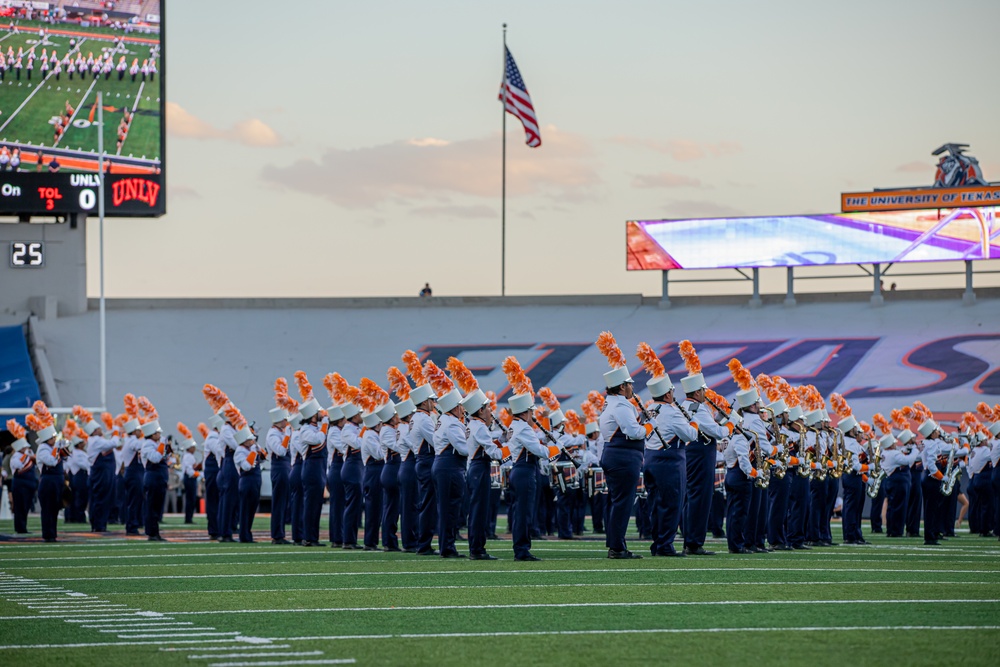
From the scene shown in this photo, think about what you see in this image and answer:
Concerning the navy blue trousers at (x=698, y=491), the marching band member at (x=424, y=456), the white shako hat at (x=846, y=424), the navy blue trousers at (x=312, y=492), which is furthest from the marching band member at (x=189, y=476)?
the navy blue trousers at (x=698, y=491)

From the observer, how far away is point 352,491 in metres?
17.4

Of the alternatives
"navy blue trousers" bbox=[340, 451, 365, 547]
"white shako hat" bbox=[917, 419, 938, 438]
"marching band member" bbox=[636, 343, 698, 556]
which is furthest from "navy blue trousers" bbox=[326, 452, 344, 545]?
"white shako hat" bbox=[917, 419, 938, 438]

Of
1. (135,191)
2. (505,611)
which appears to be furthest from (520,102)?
(505,611)

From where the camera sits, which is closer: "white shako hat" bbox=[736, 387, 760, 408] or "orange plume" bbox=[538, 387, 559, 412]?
"white shako hat" bbox=[736, 387, 760, 408]

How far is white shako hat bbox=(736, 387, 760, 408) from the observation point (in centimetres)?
1513

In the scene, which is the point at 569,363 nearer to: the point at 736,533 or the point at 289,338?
the point at 289,338

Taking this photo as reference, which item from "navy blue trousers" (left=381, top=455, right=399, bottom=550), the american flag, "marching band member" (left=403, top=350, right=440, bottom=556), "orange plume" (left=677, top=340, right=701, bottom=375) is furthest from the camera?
the american flag

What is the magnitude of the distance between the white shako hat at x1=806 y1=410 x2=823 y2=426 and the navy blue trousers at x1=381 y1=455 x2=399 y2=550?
4.89m

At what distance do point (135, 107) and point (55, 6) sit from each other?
323 centimetres

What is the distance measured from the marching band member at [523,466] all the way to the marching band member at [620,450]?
25.9 inches

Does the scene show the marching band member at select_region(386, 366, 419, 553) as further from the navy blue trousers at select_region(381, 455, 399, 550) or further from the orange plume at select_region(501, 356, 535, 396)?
the orange plume at select_region(501, 356, 535, 396)

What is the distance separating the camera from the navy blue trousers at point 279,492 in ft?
61.7

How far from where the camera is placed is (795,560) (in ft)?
45.5

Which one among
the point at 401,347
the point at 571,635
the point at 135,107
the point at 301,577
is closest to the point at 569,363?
the point at 401,347
